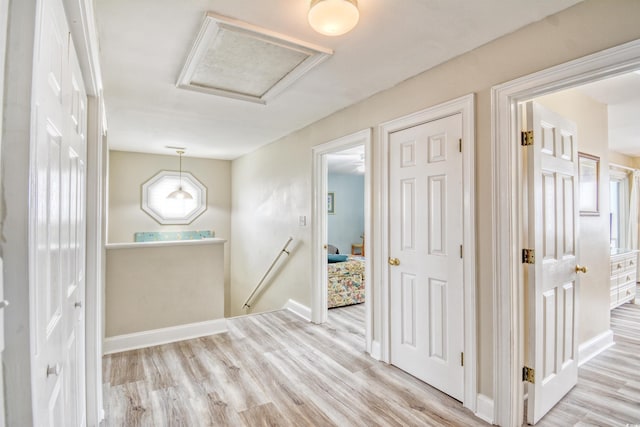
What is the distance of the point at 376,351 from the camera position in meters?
2.85

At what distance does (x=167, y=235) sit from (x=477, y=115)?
5.73 meters

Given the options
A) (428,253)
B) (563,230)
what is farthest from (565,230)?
(428,253)

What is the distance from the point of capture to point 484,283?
6.67 ft

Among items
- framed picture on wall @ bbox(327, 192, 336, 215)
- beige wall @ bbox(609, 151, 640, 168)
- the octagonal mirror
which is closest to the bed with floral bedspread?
the octagonal mirror

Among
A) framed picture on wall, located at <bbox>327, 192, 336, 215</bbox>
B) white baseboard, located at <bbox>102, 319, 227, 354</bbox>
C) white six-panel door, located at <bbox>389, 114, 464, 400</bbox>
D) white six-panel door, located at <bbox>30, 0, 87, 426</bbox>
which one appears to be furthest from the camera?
framed picture on wall, located at <bbox>327, 192, 336, 215</bbox>

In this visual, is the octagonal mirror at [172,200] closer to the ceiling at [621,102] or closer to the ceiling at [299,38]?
the ceiling at [299,38]

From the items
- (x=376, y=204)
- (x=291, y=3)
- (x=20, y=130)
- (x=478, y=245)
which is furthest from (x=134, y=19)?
(x=478, y=245)

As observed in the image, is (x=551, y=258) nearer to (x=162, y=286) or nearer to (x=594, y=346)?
(x=594, y=346)

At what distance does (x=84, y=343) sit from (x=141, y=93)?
2160mm

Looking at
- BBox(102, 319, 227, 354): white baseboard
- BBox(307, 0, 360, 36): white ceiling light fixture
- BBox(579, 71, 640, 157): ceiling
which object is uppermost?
BBox(579, 71, 640, 157): ceiling

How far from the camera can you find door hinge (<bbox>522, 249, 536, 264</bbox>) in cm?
194

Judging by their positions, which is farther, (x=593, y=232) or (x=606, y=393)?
(x=593, y=232)

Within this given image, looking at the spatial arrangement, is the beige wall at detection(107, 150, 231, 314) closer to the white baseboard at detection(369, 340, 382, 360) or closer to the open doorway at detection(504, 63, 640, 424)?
the white baseboard at detection(369, 340, 382, 360)

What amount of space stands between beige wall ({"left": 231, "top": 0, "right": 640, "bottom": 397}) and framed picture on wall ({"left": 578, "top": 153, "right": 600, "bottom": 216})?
1601mm
